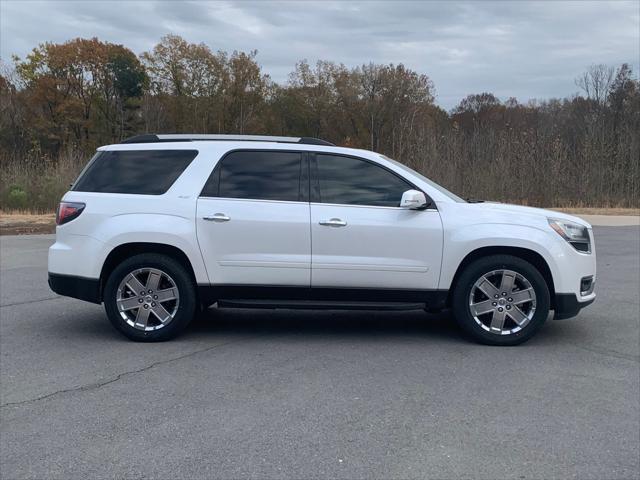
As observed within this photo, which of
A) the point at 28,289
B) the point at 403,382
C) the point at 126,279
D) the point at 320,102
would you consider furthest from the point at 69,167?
the point at 320,102

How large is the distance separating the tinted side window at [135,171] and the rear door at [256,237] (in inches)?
18.0

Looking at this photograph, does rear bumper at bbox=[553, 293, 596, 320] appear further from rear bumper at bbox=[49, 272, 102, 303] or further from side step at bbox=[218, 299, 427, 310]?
rear bumper at bbox=[49, 272, 102, 303]

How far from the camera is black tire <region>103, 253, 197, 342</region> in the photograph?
240 inches

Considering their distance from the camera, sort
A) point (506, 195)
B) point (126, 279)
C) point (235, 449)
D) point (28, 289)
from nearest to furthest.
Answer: point (235, 449) → point (126, 279) → point (28, 289) → point (506, 195)

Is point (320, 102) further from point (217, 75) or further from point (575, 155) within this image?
point (575, 155)

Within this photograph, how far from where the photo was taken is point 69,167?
24391 mm

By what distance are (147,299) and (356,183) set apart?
7.62 feet

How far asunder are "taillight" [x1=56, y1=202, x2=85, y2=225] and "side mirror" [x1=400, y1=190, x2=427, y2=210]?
3106 millimetres

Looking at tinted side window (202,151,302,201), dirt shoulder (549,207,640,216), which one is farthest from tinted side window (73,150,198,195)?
dirt shoulder (549,207,640,216)

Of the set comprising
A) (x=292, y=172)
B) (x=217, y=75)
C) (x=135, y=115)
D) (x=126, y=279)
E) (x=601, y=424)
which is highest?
(x=217, y=75)

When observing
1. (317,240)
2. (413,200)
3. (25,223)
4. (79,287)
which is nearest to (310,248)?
(317,240)

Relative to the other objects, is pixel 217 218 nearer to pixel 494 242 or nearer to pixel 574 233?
pixel 494 242

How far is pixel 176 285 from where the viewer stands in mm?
6109

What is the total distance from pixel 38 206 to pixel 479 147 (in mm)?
18494
